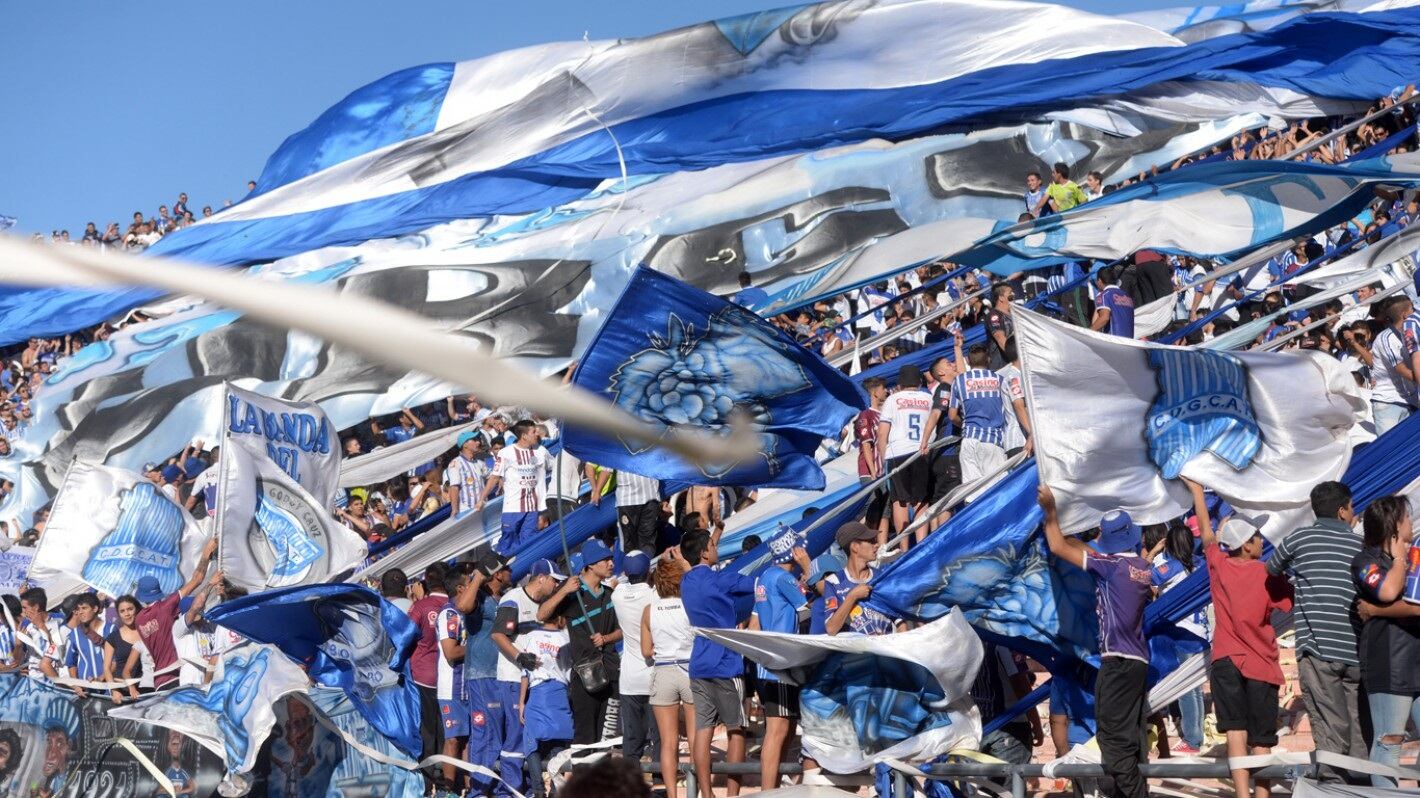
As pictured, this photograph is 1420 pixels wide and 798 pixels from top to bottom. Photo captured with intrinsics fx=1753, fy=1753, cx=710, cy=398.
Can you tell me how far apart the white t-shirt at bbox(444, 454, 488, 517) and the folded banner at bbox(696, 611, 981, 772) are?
716 cm

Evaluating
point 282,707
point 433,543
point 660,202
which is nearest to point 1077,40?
point 660,202

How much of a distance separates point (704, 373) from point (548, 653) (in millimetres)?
1855

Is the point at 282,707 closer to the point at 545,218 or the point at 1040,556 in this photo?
the point at 1040,556

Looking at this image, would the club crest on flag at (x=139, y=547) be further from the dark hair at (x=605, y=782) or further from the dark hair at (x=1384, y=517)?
the dark hair at (x=605, y=782)

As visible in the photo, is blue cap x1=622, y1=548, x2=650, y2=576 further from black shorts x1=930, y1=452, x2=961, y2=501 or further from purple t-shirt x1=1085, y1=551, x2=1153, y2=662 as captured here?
purple t-shirt x1=1085, y1=551, x2=1153, y2=662

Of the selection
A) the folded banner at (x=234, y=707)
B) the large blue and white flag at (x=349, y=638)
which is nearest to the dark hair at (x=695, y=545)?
the large blue and white flag at (x=349, y=638)

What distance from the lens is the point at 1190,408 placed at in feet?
26.7

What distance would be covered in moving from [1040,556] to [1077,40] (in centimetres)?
966

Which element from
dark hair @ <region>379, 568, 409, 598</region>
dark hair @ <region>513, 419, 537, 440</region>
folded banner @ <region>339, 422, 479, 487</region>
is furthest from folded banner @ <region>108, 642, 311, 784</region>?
folded banner @ <region>339, 422, 479, 487</region>

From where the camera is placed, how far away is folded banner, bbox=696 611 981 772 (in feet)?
27.0

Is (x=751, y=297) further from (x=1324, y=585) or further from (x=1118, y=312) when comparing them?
(x=1324, y=585)

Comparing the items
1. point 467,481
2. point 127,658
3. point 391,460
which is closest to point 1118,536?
point 127,658

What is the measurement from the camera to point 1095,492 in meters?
7.98

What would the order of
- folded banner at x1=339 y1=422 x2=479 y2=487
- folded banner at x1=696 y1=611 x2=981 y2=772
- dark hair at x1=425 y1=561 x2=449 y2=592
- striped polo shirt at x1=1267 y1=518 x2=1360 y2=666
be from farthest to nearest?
folded banner at x1=339 y1=422 x2=479 y2=487, dark hair at x1=425 y1=561 x2=449 y2=592, folded banner at x1=696 y1=611 x2=981 y2=772, striped polo shirt at x1=1267 y1=518 x2=1360 y2=666
